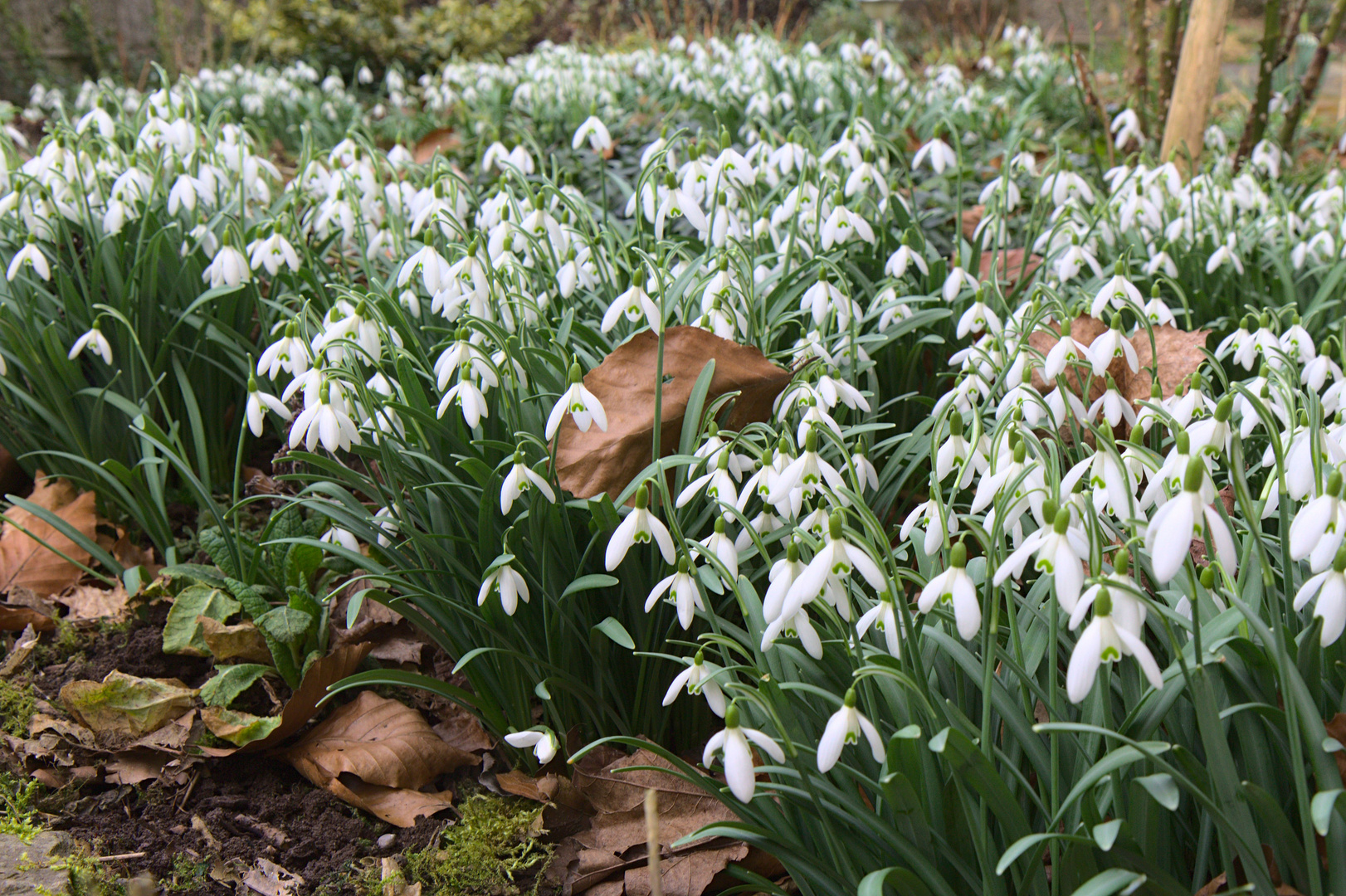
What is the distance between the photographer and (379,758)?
1773 mm

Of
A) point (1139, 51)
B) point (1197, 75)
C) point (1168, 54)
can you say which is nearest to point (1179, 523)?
point (1197, 75)

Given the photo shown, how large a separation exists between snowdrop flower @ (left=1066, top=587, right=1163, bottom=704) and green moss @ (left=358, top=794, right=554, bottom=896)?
0.95 metres

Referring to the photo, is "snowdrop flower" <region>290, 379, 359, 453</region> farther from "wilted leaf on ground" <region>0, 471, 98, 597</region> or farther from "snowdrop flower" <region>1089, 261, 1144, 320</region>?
"snowdrop flower" <region>1089, 261, 1144, 320</region>

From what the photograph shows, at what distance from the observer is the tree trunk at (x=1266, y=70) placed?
3832 mm

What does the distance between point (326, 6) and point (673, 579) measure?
317 inches

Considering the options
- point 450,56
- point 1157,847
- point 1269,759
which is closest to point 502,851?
point 1157,847

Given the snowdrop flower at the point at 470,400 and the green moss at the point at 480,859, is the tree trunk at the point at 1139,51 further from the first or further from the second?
the green moss at the point at 480,859

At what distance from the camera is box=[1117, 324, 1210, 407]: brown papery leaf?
2.19m

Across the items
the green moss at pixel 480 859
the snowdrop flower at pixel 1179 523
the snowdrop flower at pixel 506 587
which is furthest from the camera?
the green moss at pixel 480 859

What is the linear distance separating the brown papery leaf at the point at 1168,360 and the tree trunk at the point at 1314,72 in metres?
2.17

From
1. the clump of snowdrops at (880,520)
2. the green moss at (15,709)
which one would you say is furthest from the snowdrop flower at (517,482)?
the green moss at (15,709)

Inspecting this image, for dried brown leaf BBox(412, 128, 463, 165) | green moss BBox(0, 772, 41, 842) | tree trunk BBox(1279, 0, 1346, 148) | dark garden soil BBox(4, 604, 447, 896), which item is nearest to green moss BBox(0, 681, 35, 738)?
dark garden soil BBox(4, 604, 447, 896)

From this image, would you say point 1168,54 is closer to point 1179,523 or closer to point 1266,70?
point 1266,70

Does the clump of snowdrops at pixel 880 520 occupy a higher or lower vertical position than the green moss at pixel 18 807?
higher
